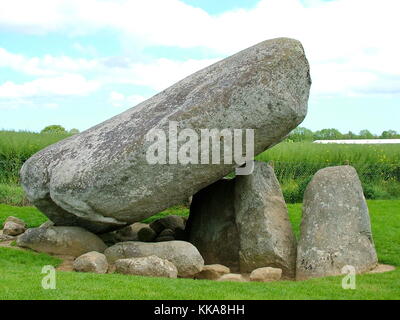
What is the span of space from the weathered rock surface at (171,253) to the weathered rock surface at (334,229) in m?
1.82

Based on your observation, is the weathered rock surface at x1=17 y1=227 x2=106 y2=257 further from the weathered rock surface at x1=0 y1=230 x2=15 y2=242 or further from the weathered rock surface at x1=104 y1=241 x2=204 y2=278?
the weathered rock surface at x1=0 y1=230 x2=15 y2=242

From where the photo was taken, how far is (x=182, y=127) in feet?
Answer: 34.0

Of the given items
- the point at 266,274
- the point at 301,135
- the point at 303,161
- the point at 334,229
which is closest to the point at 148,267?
the point at 266,274

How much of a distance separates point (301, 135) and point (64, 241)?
29.6 meters

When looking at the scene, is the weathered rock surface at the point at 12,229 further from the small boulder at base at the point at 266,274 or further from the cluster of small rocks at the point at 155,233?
the small boulder at base at the point at 266,274

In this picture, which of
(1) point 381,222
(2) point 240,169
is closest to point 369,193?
(1) point 381,222

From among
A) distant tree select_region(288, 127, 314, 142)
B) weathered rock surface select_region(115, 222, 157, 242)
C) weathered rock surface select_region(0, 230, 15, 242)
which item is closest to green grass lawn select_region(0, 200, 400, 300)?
weathered rock surface select_region(0, 230, 15, 242)

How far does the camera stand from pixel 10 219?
1471 centimetres

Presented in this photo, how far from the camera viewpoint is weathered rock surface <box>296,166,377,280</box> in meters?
10.4

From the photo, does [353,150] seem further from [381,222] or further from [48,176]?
[48,176]

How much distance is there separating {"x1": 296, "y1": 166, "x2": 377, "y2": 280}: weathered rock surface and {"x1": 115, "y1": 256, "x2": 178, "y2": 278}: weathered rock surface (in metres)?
2.27

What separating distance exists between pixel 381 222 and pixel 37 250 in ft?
28.4

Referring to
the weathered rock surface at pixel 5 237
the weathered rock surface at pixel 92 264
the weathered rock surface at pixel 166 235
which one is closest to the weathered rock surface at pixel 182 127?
the weathered rock surface at pixel 92 264

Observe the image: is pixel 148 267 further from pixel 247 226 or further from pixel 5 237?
pixel 5 237
